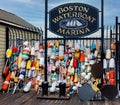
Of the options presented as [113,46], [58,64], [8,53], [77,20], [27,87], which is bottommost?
[27,87]

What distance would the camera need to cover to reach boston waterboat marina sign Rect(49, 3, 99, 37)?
363 inches

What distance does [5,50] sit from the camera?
35.5 ft

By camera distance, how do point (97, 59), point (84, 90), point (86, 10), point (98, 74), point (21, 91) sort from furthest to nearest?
1. point (21, 91)
2. point (97, 59)
3. point (86, 10)
4. point (98, 74)
5. point (84, 90)

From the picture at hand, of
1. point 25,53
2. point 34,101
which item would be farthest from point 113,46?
point 34,101

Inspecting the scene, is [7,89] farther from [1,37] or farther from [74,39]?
[74,39]

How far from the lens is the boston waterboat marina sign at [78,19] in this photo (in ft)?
30.3

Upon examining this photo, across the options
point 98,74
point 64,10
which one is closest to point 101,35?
point 64,10

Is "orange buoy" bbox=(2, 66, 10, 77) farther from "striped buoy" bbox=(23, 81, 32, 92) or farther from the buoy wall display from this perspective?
"striped buoy" bbox=(23, 81, 32, 92)

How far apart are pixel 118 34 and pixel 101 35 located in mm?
589

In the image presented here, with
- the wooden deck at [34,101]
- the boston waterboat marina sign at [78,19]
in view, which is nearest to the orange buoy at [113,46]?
the boston waterboat marina sign at [78,19]

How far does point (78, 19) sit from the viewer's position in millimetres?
9242

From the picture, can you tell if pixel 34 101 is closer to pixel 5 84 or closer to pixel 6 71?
pixel 5 84

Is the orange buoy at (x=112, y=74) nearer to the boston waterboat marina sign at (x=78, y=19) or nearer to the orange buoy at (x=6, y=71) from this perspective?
the boston waterboat marina sign at (x=78, y=19)

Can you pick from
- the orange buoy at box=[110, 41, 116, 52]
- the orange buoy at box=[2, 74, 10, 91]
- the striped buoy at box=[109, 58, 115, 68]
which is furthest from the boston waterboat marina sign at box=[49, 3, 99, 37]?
the orange buoy at box=[2, 74, 10, 91]
